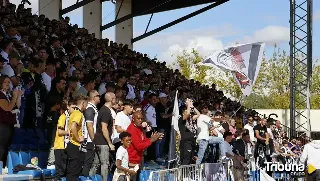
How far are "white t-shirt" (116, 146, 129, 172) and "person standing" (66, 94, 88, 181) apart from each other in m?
0.65

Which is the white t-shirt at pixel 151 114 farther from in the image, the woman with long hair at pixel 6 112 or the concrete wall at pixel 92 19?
the concrete wall at pixel 92 19

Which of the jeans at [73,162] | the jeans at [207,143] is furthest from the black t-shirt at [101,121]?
the jeans at [207,143]

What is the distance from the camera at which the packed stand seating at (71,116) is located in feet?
37.9

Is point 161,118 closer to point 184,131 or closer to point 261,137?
point 184,131

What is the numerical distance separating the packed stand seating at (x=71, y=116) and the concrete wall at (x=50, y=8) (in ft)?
20.6

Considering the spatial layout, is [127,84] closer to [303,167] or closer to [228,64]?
[228,64]

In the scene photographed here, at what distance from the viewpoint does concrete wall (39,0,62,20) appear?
24891 mm

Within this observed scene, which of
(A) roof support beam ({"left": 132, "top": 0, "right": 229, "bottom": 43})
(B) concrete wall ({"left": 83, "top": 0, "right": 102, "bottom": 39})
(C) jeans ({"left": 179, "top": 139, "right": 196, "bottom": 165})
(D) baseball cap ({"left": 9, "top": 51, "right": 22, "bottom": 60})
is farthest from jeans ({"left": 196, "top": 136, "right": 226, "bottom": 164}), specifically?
(A) roof support beam ({"left": 132, "top": 0, "right": 229, "bottom": 43})

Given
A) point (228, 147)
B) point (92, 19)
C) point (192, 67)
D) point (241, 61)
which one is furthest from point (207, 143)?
point (192, 67)

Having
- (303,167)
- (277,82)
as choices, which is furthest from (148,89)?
(277,82)

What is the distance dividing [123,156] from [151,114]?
17.6ft

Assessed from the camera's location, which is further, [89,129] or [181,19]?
[181,19]

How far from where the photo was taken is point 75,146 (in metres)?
11.5

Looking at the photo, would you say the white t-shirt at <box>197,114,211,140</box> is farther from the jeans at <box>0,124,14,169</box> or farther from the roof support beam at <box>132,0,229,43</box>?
the roof support beam at <box>132,0,229,43</box>
